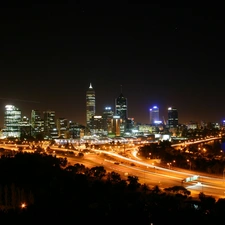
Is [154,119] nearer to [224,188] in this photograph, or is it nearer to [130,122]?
[130,122]

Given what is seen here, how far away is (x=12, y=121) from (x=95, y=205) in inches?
2551

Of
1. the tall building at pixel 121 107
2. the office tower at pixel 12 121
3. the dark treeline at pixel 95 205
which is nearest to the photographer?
the dark treeline at pixel 95 205

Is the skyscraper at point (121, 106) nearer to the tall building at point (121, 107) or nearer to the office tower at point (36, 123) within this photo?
the tall building at point (121, 107)

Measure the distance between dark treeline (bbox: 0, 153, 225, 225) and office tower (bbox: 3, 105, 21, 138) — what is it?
5562 cm

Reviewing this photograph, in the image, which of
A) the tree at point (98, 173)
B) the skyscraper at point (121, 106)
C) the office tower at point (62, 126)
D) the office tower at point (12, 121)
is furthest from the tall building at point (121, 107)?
the tree at point (98, 173)

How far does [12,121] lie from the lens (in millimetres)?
73125

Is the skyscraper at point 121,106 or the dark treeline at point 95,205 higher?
the skyscraper at point 121,106

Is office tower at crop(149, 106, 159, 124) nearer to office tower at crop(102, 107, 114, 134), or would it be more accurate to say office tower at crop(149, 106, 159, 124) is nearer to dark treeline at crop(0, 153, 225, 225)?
office tower at crop(102, 107, 114, 134)

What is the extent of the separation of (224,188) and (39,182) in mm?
8214

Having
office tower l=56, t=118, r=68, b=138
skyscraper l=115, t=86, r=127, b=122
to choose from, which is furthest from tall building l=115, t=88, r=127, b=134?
office tower l=56, t=118, r=68, b=138

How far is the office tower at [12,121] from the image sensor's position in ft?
234

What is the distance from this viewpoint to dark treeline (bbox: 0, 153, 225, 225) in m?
10.1

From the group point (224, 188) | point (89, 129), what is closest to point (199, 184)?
point (224, 188)

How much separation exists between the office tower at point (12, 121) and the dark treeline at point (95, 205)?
5562 cm
